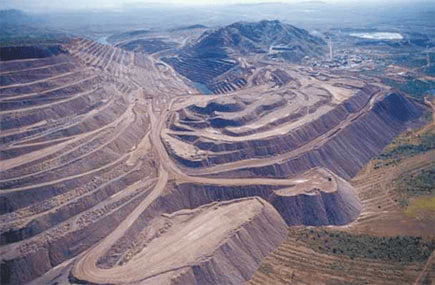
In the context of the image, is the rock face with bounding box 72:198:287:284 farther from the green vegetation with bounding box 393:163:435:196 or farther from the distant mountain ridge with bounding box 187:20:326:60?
the distant mountain ridge with bounding box 187:20:326:60

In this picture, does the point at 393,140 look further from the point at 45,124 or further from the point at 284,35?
the point at 284,35

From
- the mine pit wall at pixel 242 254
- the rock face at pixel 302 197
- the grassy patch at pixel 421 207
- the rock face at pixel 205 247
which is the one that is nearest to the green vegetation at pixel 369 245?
the rock face at pixel 302 197

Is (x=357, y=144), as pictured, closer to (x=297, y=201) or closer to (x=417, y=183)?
(x=417, y=183)

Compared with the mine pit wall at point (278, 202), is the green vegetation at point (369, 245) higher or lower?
lower

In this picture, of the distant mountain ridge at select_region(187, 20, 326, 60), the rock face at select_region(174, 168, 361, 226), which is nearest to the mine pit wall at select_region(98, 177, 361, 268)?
the rock face at select_region(174, 168, 361, 226)

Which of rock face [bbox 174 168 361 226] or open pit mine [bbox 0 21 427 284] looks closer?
open pit mine [bbox 0 21 427 284]

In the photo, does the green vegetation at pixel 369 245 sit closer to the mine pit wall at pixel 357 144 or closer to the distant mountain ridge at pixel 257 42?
the mine pit wall at pixel 357 144
